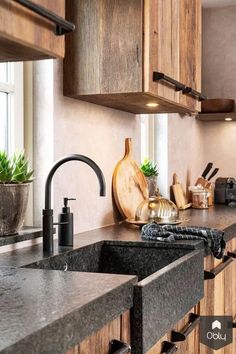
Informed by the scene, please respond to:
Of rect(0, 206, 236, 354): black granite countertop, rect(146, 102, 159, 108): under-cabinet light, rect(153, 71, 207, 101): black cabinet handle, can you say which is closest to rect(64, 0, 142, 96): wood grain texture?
rect(153, 71, 207, 101): black cabinet handle

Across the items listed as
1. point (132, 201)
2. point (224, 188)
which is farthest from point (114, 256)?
point (224, 188)

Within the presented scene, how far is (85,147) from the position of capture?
7.55 feet

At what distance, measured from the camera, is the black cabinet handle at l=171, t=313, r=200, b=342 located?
1654 mm

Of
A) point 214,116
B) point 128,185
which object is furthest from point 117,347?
point 214,116

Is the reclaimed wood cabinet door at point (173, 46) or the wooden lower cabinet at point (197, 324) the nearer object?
the wooden lower cabinet at point (197, 324)

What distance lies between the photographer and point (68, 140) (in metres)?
2.14

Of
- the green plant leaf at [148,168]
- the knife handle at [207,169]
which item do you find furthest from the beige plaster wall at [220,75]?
the green plant leaf at [148,168]

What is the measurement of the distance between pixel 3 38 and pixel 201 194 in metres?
2.61

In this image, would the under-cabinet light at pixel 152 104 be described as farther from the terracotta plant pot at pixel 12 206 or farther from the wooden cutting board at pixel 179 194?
the wooden cutting board at pixel 179 194

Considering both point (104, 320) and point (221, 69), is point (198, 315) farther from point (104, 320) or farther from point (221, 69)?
point (221, 69)

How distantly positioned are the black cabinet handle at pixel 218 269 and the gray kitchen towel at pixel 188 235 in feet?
0.26

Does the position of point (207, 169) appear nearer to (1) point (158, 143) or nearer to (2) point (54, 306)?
(1) point (158, 143)

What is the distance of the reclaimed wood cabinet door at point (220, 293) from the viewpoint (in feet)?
7.18

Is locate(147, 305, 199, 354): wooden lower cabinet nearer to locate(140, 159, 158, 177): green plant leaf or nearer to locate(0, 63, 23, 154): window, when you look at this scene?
locate(0, 63, 23, 154): window
